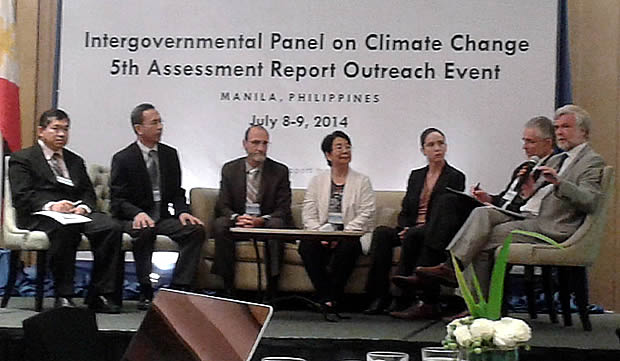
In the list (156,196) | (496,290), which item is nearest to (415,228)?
(156,196)

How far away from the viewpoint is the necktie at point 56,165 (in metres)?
5.35

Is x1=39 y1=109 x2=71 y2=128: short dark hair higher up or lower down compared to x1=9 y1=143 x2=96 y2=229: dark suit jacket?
higher up

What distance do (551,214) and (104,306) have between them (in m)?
2.58

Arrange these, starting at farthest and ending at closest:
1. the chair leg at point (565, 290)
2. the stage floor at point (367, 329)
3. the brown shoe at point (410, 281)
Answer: the chair leg at point (565, 290)
the brown shoe at point (410, 281)
the stage floor at point (367, 329)

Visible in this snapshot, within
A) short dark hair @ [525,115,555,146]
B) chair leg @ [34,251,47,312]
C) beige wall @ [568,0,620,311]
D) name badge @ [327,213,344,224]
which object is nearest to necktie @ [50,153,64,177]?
chair leg @ [34,251,47,312]

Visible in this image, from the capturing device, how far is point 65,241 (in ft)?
16.5

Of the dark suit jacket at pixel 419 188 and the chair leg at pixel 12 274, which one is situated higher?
the dark suit jacket at pixel 419 188

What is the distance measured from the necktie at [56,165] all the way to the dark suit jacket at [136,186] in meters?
0.32

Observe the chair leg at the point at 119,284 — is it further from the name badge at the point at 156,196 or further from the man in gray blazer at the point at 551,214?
the man in gray blazer at the point at 551,214

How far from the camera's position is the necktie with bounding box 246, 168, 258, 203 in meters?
5.65

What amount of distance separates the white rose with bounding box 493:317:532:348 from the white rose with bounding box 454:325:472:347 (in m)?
0.05

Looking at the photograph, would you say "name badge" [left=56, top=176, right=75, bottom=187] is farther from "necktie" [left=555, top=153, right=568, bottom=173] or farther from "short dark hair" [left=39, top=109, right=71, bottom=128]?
"necktie" [left=555, top=153, right=568, bottom=173]

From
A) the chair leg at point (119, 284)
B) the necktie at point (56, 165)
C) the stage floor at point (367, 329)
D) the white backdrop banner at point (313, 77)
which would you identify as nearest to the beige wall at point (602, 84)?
the white backdrop banner at point (313, 77)

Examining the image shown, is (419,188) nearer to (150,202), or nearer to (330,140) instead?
(330,140)
